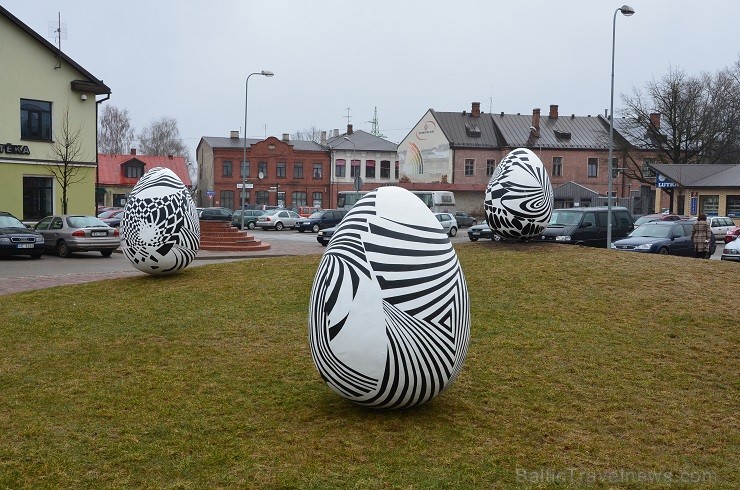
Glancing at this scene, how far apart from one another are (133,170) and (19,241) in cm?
5276

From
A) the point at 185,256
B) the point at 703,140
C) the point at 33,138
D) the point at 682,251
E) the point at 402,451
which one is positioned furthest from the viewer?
the point at 703,140

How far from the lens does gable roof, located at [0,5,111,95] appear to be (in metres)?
31.7

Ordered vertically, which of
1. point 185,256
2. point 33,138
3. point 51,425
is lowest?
point 51,425

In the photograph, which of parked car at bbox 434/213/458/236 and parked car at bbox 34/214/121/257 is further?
parked car at bbox 434/213/458/236

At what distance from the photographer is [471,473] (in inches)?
215

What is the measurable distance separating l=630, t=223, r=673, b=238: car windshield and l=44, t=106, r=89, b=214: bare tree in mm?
22451

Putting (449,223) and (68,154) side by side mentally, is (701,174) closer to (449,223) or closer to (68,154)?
(449,223)

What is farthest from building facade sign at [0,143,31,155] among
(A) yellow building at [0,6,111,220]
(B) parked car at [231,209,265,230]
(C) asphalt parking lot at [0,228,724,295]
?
(B) parked car at [231,209,265,230]

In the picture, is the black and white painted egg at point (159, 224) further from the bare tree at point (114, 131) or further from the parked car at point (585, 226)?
the bare tree at point (114, 131)

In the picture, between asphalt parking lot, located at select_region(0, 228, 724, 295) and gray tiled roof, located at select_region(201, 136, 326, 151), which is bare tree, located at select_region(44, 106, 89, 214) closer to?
asphalt parking lot, located at select_region(0, 228, 724, 295)

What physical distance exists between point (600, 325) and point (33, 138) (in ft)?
94.4

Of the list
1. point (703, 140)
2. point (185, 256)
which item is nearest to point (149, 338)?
point (185, 256)

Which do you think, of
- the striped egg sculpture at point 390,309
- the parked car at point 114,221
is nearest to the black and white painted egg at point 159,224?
the striped egg sculpture at point 390,309

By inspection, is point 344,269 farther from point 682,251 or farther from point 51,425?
point 682,251
